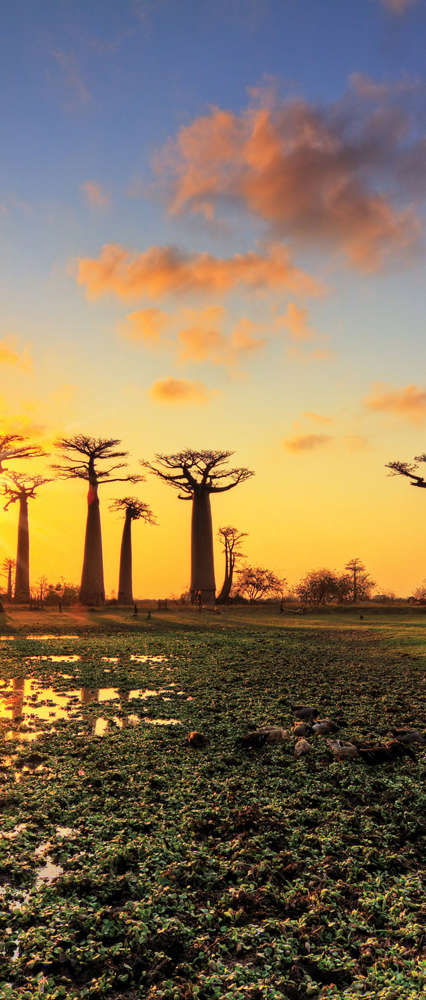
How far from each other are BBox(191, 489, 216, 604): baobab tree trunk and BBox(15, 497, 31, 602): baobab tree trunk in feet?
71.2

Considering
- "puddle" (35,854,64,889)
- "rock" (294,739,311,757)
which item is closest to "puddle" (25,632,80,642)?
"rock" (294,739,311,757)

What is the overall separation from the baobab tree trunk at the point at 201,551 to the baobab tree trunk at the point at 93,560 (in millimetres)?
8686

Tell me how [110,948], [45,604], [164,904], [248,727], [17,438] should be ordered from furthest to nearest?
[45,604]
[17,438]
[248,727]
[164,904]
[110,948]

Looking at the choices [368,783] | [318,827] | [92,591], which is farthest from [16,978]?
[92,591]

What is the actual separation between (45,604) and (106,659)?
3725 centimetres

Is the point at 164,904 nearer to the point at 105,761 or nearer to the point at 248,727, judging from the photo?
the point at 105,761

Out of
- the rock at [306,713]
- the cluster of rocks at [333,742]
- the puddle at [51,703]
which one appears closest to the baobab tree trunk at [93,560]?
the puddle at [51,703]

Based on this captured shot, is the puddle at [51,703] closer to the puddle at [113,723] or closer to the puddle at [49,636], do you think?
the puddle at [113,723]

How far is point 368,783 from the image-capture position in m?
7.19

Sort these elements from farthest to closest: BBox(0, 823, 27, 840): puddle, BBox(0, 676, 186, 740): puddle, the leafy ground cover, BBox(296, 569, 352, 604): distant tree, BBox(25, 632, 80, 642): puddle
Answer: BBox(296, 569, 352, 604): distant tree
BBox(25, 632, 80, 642): puddle
BBox(0, 676, 186, 740): puddle
BBox(0, 823, 27, 840): puddle
the leafy ground cover

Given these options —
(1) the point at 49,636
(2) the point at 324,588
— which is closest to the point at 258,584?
(2) the point at 324,588

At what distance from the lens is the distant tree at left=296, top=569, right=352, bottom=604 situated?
218ft

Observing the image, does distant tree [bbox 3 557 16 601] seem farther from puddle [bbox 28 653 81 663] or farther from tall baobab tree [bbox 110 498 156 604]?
puddle [bbox 28 653 81 663]

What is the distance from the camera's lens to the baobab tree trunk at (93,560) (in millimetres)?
51094
